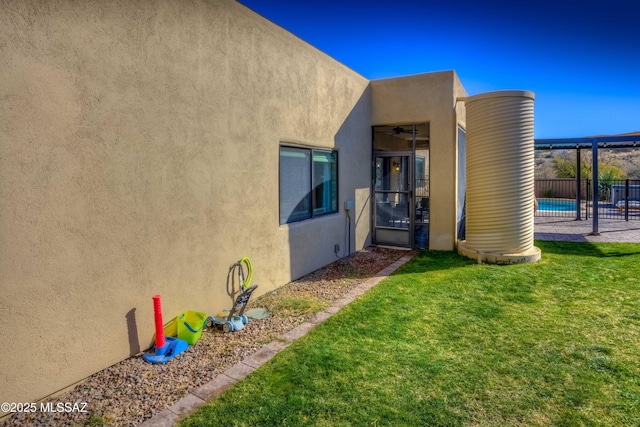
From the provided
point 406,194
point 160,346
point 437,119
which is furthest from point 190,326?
point 437,119

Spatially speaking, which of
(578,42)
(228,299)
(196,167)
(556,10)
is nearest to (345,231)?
(228,299)

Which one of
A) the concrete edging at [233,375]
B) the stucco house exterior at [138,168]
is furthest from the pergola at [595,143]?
the concrete edging at [233,375]

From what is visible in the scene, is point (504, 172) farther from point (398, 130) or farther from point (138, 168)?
point (138, 168)

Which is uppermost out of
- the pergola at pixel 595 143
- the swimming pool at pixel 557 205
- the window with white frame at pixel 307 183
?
the pergola at pixel 595 143

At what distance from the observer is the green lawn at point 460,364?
2.81 m

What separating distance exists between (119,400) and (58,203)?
1.73 meters

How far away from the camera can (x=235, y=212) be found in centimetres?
506

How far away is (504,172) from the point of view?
7512 mm

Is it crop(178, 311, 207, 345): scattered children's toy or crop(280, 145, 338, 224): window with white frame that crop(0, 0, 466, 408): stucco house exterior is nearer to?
crop(280, 145, 338, 224): window with white frame

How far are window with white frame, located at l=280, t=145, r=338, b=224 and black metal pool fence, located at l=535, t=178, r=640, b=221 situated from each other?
32.1ft

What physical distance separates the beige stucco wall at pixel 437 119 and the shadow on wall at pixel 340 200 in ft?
2.33

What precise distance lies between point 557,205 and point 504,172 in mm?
14390

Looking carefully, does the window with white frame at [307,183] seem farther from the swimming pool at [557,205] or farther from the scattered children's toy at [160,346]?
the swimming pool at [557,205]

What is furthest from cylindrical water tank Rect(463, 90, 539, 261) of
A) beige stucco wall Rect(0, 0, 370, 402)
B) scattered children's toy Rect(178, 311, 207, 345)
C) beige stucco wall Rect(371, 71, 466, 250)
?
scattered children's toy Rect(178, 311, 207, 345)
